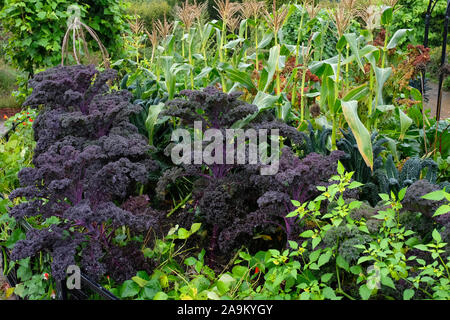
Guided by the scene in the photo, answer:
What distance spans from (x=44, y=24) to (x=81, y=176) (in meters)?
3.89

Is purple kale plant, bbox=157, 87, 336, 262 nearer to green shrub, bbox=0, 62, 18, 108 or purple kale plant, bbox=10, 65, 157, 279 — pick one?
purple kale plant, bbox=10, 65, 157, 279

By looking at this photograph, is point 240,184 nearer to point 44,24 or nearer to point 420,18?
point 44,24

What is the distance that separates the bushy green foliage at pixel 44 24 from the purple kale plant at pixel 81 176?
262 centimetres

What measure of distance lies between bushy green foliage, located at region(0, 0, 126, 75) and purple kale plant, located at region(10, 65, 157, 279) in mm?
2621

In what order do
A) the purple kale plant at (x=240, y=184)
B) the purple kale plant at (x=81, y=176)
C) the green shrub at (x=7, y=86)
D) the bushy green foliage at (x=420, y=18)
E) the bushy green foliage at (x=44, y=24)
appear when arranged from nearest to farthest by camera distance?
1. the purple kale plant at (x=81, y=176)
2. the purple kale plant at (x=240, y=184)
3. the bushy green foliage at (x=44, y=24)
4. the green shrub at (x=7, y=86)
5. the bushy green foliage at (x=420, y=18)

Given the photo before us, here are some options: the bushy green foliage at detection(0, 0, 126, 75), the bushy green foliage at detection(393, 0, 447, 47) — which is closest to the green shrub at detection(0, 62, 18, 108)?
the bushy green foliage at detection(0, 0, 126, 75)

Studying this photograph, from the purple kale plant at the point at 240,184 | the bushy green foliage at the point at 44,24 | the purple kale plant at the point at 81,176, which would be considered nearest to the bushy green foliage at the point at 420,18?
the bushy green foliage at the point at 44,24

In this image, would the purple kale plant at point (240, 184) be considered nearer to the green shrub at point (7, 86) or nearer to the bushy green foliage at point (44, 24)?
the bushy green foliage at point (44, 24)

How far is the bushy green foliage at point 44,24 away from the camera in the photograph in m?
5.34

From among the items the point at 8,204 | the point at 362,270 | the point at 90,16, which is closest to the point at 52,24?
the point at 90,16

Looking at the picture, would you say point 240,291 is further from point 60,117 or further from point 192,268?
point 60,117

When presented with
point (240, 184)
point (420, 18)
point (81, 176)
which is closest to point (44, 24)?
point (81, 176)

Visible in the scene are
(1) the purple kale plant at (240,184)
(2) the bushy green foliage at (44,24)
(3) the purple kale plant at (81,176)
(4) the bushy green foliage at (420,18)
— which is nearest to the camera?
(3) the purple kale plant at (81,176)

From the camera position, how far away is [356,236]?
75.5 inches
